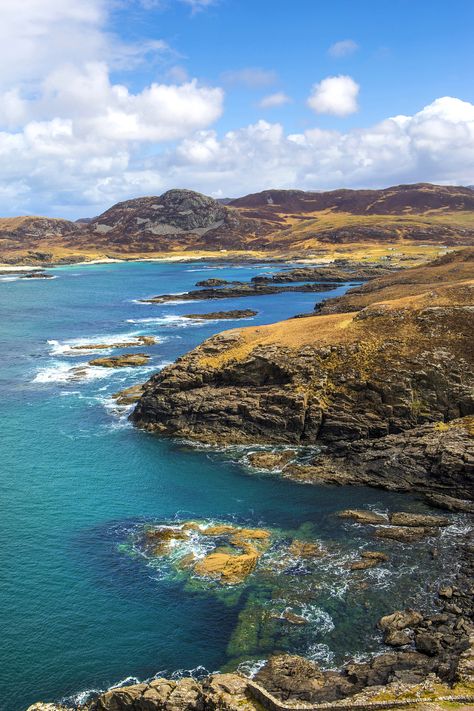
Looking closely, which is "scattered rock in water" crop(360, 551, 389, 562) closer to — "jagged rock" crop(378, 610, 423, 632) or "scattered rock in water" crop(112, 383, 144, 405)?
"jagged rock" crop(378, 610, 423, 632)

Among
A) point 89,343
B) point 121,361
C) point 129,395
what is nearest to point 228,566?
point 129,395

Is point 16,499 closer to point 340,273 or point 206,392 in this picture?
point 206,392

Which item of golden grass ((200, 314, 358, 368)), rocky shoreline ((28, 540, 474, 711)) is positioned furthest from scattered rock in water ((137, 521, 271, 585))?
golden grass ((200, 314, 358, 368))

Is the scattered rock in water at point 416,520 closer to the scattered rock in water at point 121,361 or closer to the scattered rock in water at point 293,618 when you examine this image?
the scattered rock in water at point 293,618

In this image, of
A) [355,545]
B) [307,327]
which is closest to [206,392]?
[307,327]

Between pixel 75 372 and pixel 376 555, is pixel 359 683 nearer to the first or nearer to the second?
pixel 376 555
